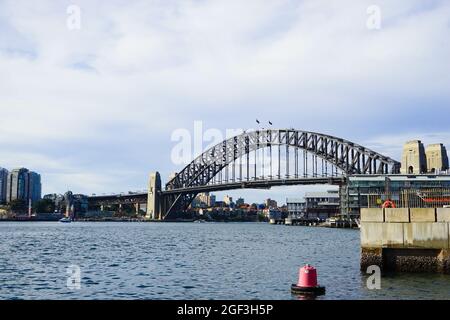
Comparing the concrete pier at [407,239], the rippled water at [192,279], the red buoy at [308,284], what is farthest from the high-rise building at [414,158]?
the red buoy at [308,284]

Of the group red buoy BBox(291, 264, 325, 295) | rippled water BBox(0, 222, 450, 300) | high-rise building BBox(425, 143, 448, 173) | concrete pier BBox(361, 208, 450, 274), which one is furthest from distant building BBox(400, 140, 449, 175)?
red buoy BBox(291, 264, 325, 295)

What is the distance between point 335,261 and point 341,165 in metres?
147

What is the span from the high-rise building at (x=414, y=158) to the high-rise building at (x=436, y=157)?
3600 millimetres

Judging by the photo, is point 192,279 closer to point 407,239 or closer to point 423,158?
point 407,239

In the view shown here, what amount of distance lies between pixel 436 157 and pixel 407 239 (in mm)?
166493

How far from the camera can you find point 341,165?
601 feet

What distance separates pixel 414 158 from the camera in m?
178

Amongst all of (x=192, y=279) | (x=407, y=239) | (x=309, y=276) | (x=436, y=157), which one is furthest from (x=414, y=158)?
(x=309, y=276)

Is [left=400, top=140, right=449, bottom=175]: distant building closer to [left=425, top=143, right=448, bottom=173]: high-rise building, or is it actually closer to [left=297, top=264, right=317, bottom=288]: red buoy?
[left=425, top=143, right=448, bottom=173]: high-rise building

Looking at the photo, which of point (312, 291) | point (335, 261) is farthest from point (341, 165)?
point (312, 291)
